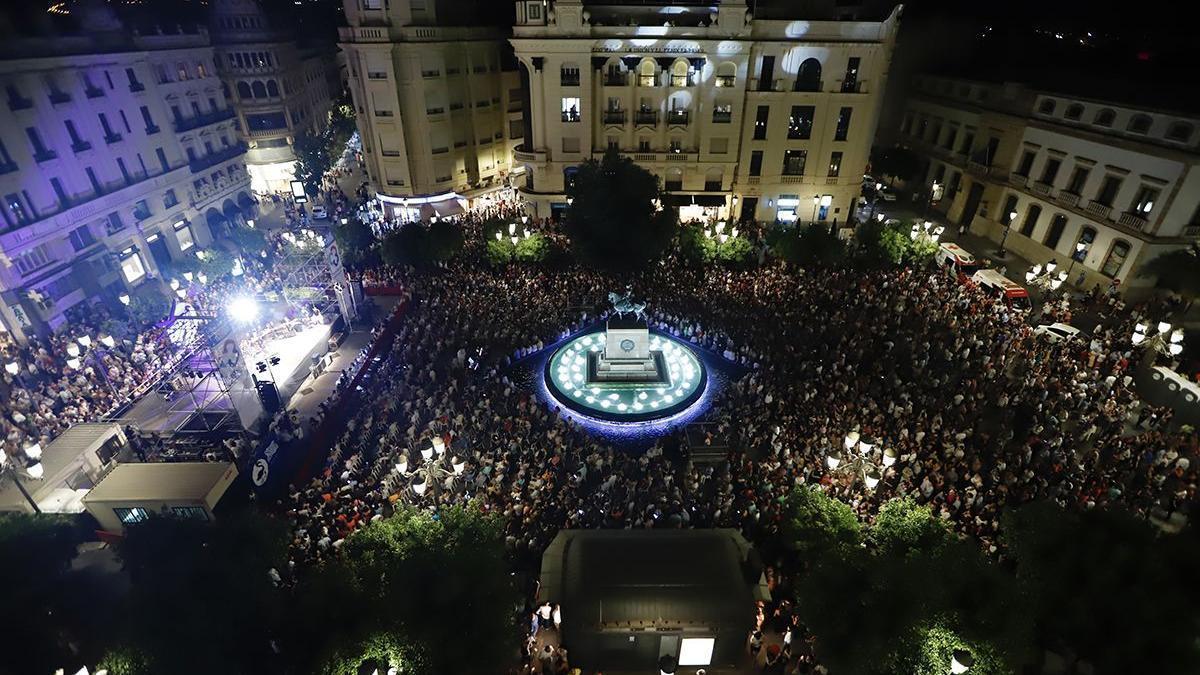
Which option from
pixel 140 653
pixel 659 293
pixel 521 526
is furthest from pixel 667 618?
pixel 659 293

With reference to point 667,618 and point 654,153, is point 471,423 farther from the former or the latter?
point 654,153


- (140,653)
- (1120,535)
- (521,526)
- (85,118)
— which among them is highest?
(85,118)

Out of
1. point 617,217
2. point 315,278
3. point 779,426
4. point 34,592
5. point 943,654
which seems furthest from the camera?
point 315,278

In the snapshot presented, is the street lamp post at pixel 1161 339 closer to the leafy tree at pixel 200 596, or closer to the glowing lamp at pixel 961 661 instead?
the glowing lamp at pixel 961 661

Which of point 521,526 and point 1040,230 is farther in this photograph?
point 1040,230

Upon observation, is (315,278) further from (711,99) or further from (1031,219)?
(1031,219)

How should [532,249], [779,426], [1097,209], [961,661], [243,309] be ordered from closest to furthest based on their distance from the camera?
1. [961,661]
2. [779,426]
3. [243,309]
4. [1097,209]
5. [532,249]

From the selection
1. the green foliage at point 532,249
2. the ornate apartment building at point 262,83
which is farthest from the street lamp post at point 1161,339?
the ornate apartment building at point 262,83

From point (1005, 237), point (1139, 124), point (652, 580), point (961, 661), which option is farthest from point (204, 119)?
point (1139, 124)
